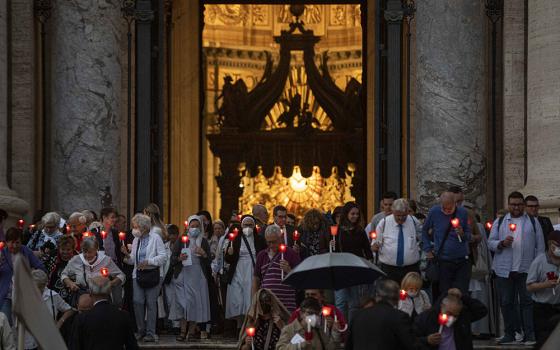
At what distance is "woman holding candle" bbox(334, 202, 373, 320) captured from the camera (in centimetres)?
2455

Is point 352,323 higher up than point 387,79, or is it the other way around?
point 387,79

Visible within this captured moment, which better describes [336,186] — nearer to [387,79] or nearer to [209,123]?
[209,123]

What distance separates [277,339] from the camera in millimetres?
22672

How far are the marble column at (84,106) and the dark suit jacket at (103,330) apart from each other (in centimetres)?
841

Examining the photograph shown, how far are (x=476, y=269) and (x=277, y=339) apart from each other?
329 cm

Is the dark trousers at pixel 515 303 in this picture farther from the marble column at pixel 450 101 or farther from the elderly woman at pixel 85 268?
the elderly woman at pixel 85 268

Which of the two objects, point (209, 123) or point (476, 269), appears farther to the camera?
point (209, 123)

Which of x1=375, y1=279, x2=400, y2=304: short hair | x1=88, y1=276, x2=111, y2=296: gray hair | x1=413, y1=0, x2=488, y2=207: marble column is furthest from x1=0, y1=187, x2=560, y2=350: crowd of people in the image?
x1=413, y1=0, x2=488, y2=207: marble column

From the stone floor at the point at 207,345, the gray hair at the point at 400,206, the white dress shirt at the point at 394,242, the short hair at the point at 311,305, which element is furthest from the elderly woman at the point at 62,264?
the short hair at the point at 311,305

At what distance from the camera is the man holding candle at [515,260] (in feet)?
80.7

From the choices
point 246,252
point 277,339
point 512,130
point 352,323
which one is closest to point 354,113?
point 512,130

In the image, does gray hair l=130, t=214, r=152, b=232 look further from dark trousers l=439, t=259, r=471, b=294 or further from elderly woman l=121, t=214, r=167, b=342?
dark trousers l=439, t=259, r=471, b=294

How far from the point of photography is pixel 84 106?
29.2 metres

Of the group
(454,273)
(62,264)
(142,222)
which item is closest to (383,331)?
(454,273)
